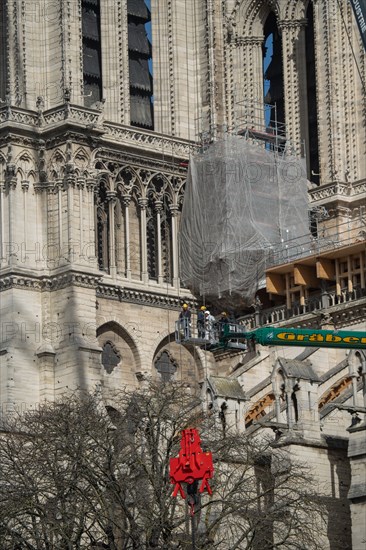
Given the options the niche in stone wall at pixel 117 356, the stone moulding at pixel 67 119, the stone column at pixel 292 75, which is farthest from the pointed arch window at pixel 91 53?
the niche in stone wall at pixel 117 356

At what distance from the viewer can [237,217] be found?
7769 centimetres

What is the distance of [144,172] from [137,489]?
2085cm

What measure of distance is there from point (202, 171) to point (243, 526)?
68.0 feet

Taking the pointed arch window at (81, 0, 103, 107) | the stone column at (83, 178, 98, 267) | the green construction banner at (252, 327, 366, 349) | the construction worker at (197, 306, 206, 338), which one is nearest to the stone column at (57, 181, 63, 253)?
the stone column at (83, 178, 98, 267)

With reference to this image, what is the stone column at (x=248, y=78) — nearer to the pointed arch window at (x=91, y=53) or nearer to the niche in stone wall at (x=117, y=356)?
the pointed arch window at (x=91, y=53)

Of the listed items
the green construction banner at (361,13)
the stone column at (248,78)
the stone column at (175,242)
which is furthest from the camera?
the stone column at (248,78)

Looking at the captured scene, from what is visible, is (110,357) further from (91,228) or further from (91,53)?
(91,53)

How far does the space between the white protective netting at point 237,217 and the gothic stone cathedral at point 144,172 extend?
0.63 meters

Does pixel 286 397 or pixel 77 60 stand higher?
pixel 77 60

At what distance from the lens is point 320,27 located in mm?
79250

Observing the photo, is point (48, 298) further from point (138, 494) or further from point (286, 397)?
point (138, 494)

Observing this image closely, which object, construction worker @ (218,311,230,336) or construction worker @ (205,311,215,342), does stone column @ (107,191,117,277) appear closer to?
construction worker @ (218,311,230,336)

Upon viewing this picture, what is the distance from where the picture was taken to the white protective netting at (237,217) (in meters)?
77.3

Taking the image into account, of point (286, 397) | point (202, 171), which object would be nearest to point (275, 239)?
point (202, 171)
